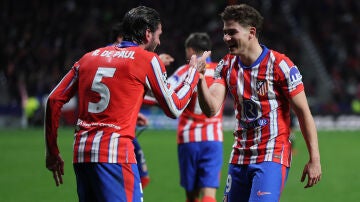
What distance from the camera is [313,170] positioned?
4.45 meters

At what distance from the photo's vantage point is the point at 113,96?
4078 mm

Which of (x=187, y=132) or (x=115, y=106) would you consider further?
(x=187, y=132)

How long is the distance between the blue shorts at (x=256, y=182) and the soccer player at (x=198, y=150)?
273 centimetres

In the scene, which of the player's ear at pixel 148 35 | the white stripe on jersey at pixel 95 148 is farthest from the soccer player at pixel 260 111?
the white stripe on jersey at pixel 95 148

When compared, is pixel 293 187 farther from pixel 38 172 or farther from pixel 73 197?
pixel 38 172

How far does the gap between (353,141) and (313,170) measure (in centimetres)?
1375

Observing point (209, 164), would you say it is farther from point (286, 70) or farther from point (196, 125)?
point (286, 70)

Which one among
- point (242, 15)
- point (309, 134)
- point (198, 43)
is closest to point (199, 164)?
point (198, 43)

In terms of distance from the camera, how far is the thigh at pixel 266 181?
4.39 m

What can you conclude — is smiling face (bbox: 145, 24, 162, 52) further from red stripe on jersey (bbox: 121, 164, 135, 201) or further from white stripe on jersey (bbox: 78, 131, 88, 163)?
red stripe on jersey (bbox: 121, 164, 135, 201)

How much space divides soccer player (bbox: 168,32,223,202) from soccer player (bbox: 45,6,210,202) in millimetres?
3107

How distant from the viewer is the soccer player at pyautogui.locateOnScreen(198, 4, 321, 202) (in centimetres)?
448

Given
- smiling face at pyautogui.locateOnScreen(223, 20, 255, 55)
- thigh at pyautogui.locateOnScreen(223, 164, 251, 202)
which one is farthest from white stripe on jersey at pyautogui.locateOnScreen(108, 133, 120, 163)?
smiling face at pyautogui.locateOnScreen(223, 20, 255, 55)

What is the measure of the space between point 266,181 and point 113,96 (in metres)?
1.20
